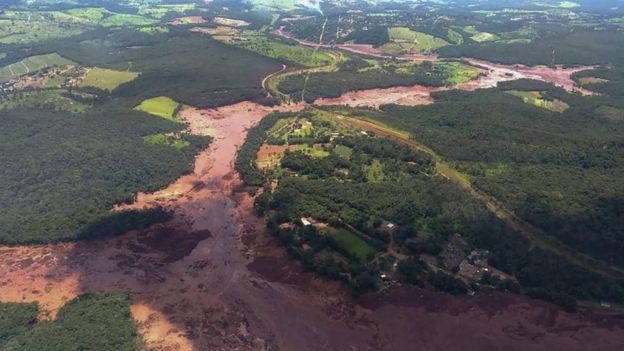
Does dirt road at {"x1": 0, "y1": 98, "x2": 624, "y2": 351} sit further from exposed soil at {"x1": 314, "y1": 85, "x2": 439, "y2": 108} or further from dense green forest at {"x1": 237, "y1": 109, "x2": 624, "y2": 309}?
exposed soil at {"x1": 314, "y1": 85, "x2": 439, "y2": 108}

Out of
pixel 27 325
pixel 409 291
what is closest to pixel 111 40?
pixel 27 325

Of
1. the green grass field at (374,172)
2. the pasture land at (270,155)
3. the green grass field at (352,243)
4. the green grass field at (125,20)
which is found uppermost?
the green grass field at (125,20)

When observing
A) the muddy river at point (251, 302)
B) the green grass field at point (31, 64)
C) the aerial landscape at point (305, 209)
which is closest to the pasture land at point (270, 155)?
the aerial landscape at point (305, 209)

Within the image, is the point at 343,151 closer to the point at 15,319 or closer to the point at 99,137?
the point at 99,137

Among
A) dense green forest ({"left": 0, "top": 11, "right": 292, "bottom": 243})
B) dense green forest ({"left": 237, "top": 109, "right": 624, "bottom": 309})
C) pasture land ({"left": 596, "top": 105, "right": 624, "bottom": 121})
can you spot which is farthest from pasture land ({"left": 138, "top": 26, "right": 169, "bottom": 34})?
pasture land ({"left": 596, "top": 105, "right": 624, "bottom": 121})

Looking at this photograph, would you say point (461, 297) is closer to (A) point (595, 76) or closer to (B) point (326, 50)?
(A) point (595, 76)

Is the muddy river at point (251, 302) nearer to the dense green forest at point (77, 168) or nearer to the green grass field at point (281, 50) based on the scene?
the dense green forest at point (77, 168)

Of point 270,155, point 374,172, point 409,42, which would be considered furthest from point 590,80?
point 270,155
